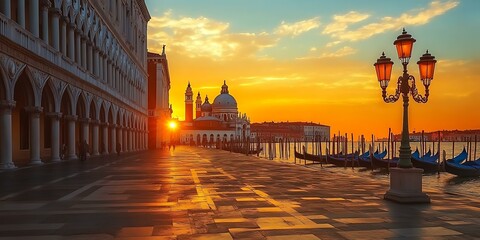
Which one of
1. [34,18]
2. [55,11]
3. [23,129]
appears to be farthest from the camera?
[23,129]

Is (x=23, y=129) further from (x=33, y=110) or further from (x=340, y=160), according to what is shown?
(x=340, y=160)

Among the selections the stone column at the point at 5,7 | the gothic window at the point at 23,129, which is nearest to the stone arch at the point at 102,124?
the gothic window at the point at 23,129

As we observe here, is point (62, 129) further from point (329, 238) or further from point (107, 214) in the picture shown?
point (329, 238)

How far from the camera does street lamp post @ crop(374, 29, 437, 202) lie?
400 inches

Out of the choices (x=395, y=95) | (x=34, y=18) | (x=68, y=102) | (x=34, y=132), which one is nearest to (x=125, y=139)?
(x=68, y=102)

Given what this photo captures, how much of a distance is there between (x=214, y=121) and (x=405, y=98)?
137 meters

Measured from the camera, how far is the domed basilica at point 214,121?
142750 millimetres

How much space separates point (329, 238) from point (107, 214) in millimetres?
3938

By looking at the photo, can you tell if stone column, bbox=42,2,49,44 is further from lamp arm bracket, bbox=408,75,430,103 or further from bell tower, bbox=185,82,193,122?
bell tower, bbox=185,82,193,122

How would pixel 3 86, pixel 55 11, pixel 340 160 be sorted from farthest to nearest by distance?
pixel 340 160 → pixel 55 11 → pixel 3 86

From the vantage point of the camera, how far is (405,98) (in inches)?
437

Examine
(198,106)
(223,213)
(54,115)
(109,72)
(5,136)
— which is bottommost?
Answer: (223,213)

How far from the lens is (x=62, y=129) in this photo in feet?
107

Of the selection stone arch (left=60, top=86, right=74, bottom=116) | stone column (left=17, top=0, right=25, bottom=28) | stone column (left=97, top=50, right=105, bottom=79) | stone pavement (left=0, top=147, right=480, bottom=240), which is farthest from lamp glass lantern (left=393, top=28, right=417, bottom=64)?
stone column (left=97, top=50, right=105, bottom=79)
